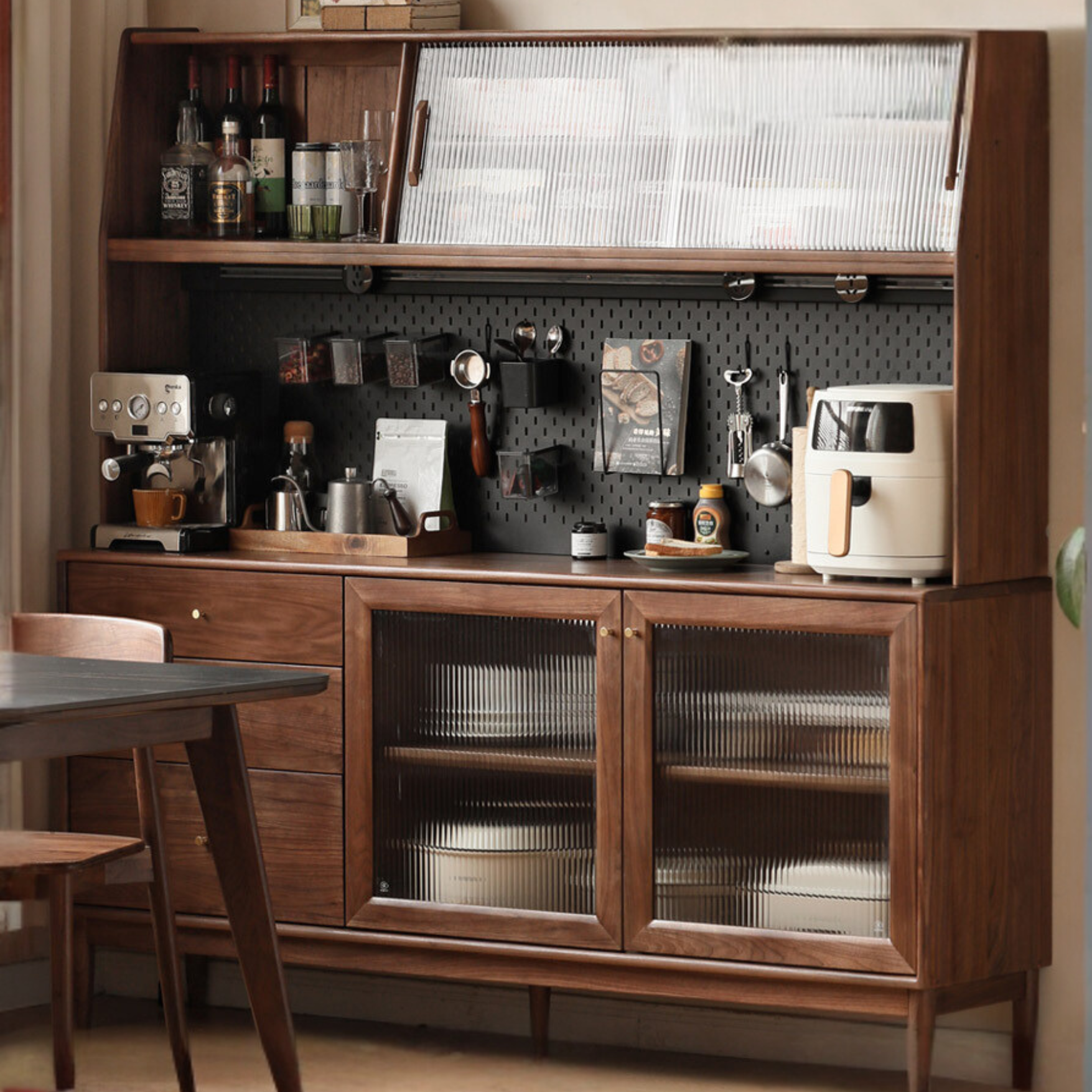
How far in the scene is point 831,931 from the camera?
146 inches

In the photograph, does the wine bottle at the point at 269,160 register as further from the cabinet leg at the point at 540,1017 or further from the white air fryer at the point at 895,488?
the cabinet leg at the point at 540,1017

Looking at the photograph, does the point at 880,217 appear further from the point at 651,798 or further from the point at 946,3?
the point at 651,798

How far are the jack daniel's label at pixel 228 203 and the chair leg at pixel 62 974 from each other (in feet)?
5.18

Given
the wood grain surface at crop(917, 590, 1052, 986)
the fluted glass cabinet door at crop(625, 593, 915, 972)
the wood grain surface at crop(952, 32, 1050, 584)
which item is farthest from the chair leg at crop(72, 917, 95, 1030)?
the wood grain surface at crop(952, 32, 1050, 584)

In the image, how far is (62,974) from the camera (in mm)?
3299

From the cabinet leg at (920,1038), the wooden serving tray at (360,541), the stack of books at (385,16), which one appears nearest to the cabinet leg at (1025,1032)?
the cabinet leg at (920,1038)

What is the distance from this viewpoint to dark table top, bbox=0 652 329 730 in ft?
9.08

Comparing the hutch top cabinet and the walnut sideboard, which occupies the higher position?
the hutch top cabinet

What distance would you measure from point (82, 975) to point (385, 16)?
6.84 feet

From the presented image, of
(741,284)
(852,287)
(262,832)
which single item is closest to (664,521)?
(741,284)

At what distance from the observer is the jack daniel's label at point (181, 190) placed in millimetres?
4293

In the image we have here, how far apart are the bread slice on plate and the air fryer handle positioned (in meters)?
0.35

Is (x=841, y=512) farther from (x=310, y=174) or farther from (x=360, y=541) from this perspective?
(x=310, y=174)

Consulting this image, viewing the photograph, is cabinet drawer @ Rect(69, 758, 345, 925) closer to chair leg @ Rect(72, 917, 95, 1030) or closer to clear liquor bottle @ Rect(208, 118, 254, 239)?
chair leg @ Rect(72, 917, 95, 1030)
